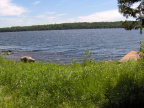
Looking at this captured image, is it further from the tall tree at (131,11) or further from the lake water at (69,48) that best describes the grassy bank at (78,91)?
the lake water at (69,48)

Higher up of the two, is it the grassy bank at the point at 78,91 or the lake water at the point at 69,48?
the grassy bank at the point at 78,91

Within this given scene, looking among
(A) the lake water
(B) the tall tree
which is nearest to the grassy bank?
(B) the tall tree

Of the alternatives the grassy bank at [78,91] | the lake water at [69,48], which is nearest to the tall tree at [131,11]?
the grassy bank at [78,91]

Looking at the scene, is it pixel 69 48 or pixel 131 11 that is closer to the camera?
pixel 131 11

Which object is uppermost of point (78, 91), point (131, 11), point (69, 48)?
point (131, 11)

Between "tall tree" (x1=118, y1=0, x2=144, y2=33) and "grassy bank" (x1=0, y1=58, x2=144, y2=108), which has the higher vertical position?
"tall tree" (x1=118, y1=0, x2=144, y2=33)

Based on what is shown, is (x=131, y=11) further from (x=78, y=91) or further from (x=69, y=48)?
(x=69, y=48)

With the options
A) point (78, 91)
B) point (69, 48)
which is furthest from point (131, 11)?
point (69, 48)

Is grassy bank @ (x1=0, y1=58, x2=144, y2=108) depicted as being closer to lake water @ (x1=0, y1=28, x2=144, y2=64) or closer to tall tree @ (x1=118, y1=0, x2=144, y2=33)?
tall tree @ (x1=118, y1=0, x2=144, y2=33)

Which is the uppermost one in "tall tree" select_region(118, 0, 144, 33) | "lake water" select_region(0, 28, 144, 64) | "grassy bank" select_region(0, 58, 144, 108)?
"tall tree" select_region(118, 0, 144, 33)

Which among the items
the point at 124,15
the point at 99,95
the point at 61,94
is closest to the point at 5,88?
the point at 61,94

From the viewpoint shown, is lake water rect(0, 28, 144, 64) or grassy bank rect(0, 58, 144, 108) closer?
grassy bank rect(0, 58, 144, 108)

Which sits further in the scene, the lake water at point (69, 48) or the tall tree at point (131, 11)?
the lake water at point (69, 48)

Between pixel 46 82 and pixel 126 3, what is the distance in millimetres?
4430
